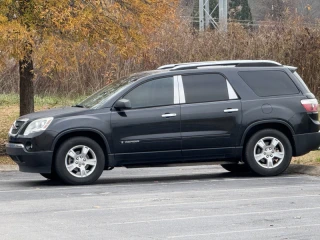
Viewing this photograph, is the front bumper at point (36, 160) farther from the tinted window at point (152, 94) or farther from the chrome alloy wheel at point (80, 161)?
the tinted window at point (152, 94)

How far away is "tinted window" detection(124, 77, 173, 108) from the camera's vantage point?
45.4ft

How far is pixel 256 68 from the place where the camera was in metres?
14.5

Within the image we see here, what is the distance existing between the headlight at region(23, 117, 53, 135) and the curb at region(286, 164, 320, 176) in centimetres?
426

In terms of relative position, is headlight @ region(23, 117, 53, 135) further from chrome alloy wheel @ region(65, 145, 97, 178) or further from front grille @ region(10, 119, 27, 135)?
chrome alloy wheel @ region(65, 145, 97, 178)

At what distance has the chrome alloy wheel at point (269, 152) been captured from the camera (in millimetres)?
14172

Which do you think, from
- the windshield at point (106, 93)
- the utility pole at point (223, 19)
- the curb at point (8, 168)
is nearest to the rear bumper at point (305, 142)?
the windshield at point (106, 93)

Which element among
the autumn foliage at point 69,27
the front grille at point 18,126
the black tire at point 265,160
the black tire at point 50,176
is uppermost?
the autumn foliage at point 69,27

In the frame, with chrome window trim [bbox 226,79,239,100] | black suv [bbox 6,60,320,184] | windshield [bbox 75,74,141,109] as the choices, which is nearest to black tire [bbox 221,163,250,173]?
black suv [bbox 6,60,320,184]

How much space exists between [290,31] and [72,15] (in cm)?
1314

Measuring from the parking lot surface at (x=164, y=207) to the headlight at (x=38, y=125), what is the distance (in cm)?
84

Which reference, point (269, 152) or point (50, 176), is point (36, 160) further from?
point (269, 152)

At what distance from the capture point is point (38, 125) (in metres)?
13.5

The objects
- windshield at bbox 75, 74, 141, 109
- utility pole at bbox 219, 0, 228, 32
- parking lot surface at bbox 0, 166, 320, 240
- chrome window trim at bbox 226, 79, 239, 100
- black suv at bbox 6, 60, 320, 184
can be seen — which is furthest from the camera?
utility pole at bbox 219, 0, 228, 32

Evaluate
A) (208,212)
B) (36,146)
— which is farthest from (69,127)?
(208,212)
